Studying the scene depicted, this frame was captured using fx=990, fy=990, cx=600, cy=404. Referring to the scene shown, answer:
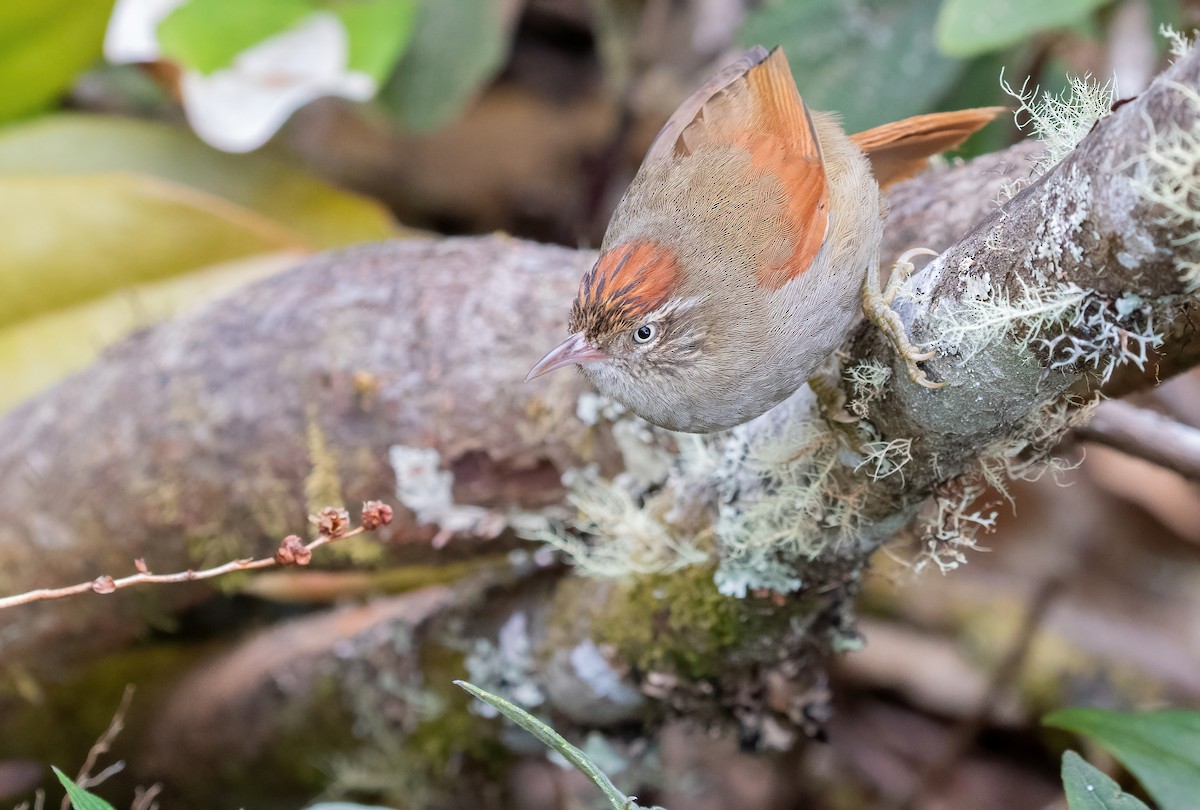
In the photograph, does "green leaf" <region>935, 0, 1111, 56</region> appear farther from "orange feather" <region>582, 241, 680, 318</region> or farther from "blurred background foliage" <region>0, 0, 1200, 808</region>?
"orange feather" <region>582, 241, 680, 318</region>

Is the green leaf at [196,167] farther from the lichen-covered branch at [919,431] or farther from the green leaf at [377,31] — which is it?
the lichen-covered branch at [919,431]

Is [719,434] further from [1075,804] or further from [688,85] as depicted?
[688,85]

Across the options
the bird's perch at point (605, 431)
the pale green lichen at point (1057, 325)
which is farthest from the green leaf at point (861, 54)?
the pale green lichen at point (1057, 325)

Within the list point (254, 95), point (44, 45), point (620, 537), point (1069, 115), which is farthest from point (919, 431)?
point (44, 45)

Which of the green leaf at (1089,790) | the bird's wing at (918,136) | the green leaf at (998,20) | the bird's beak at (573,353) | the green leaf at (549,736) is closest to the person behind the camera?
the green leaf at (549,736)

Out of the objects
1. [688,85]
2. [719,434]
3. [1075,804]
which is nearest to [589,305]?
[719,434]

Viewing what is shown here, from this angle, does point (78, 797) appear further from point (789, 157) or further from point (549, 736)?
point (789, 157)

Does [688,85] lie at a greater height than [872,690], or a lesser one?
greater
